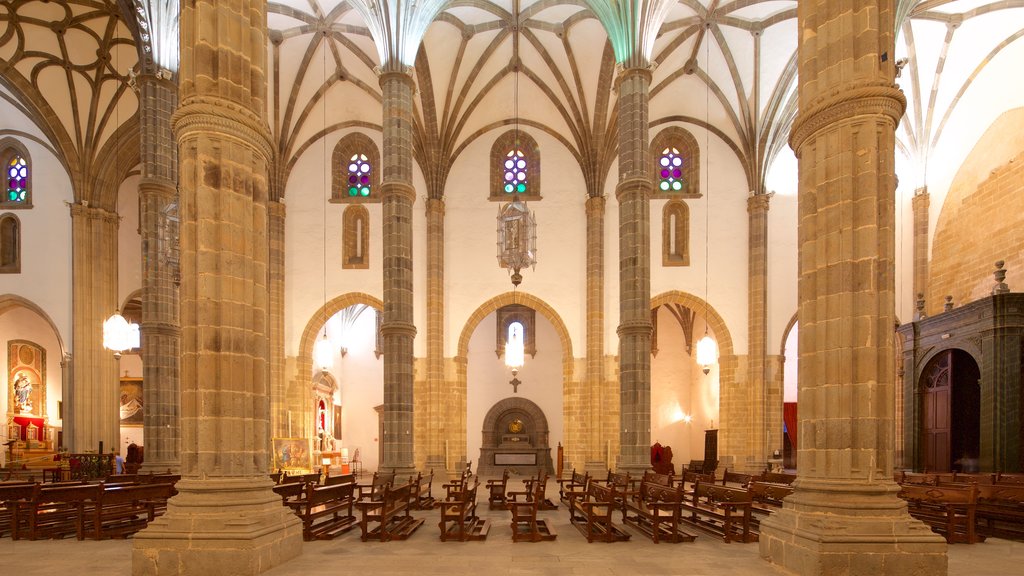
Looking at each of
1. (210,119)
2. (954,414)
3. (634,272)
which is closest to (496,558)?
(210,119)

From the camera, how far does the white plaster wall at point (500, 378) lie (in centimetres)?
2928

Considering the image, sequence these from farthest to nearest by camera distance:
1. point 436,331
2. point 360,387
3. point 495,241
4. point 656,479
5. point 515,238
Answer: point 360,387 → point 495,241 → point 436,331 → point 515,238 → point 656,479

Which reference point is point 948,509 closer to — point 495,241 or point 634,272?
point 634,272

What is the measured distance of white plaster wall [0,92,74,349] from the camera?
24953 millimetres

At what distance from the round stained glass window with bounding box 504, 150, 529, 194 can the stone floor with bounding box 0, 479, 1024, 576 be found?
17180 millimetres

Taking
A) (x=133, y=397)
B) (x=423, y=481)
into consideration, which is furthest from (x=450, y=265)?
(x=133, y=397)

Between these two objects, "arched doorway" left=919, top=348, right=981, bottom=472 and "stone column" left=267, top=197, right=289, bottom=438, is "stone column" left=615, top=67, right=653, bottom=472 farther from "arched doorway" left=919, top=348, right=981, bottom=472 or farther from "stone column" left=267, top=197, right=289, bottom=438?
"stone column" left=267, top=197, right=289, bottom=438

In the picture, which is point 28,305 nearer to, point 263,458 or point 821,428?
point 263,458

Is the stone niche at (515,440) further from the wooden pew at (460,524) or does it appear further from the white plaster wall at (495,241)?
the wooden pew at (460,524)

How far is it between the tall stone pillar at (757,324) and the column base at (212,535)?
1996 cm

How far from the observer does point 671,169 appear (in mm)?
25922

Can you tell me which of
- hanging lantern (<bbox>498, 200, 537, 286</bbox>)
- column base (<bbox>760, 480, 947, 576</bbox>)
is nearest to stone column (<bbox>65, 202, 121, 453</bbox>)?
hanging lantern (<bbox>498, 200, 537, 286</bbox>)

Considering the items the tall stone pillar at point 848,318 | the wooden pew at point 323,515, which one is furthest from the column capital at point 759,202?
the wooden pew at point 323,515

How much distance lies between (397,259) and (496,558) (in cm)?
905
